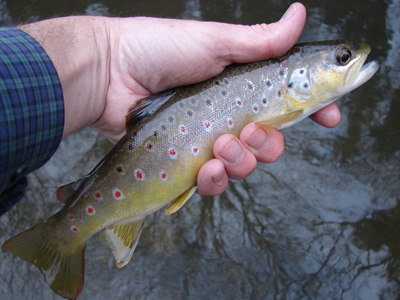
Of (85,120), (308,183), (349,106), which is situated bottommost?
(308,183)

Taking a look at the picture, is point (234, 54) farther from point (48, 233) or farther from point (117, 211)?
point (48, 233)

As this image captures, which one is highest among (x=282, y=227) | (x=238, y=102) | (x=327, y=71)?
(x=327, y=71)

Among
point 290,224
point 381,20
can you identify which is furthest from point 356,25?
point 290,224

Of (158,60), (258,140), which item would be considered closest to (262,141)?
(258,140)

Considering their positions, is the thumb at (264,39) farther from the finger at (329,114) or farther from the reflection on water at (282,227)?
the reflection on water at (282,227)

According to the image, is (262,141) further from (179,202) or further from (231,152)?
(179,202)
